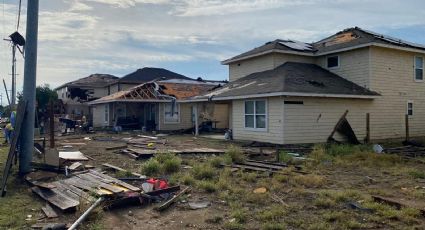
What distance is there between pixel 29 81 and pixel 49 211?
4.57 meters

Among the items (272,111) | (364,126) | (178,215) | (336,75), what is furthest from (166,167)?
(336,75)

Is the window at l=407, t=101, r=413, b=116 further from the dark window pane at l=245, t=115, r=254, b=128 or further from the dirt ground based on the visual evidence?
the dirt ground

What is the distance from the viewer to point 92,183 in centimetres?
809

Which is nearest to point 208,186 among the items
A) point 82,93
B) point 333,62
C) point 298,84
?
point 298,84

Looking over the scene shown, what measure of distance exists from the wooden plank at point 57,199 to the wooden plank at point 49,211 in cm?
10

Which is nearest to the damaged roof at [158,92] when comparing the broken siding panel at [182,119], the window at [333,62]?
the broken siding panel at [182,119]

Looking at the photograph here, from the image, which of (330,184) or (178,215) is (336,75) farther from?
(178,215)

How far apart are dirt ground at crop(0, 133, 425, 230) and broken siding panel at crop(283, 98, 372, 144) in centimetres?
570

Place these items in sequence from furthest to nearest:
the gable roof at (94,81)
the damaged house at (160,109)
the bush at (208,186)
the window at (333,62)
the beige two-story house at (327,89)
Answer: the gable roof at (94,81)
the damaged house at (160,109)
the window at (333,62)
the beige two-story house at (327,89)
the bush at (208,186)

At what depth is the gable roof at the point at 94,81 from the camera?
161 ft

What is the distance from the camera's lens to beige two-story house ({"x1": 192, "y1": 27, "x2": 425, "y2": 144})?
16.7 m

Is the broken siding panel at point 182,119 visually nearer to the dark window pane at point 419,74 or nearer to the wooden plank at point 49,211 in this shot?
the dark window pane at point 419,74

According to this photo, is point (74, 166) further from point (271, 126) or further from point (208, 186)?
point (271, 126)

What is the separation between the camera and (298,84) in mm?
17047
